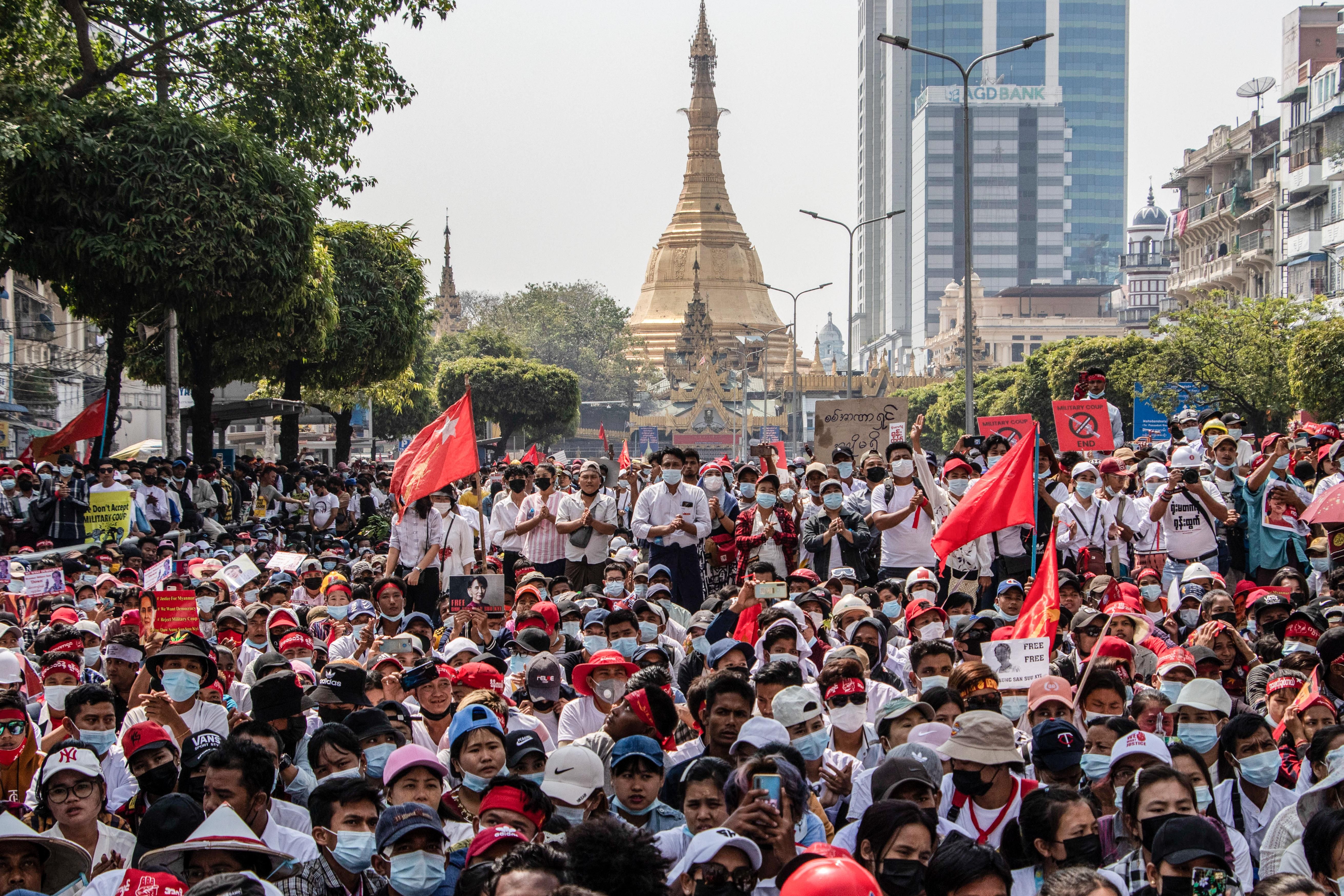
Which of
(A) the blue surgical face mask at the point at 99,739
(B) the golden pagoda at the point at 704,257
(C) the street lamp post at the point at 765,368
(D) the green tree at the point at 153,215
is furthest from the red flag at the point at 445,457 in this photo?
(B) the golden pagoda at the point at 704,257

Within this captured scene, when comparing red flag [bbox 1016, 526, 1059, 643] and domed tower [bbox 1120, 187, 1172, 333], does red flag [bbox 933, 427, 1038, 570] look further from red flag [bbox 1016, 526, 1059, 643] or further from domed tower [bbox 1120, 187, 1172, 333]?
domed tower [bbox 1120, 187, 1172, 333]

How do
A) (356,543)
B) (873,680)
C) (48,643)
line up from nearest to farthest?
(873,680), (48,643), (356,543)

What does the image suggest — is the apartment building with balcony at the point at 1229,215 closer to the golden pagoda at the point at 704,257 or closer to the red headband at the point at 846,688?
the golden pagoda at the point at 704,257

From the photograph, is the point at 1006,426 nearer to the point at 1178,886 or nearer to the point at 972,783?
the point at 972,783

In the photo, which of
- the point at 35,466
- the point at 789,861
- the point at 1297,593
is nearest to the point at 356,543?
the point at 35,466

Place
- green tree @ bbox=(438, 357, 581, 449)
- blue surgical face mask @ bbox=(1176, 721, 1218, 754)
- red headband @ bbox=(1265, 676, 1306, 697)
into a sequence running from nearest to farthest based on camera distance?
blue surgical face mask @ bbox=(1176, 721, 1218, 754) → red headband @ bbox=(1265, 676, 1306, 697) → green tree @ bbox=(438, 357, 581, 449)

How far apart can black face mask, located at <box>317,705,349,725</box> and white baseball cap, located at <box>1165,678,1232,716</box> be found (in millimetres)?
3615

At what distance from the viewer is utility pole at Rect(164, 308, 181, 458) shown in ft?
71.8

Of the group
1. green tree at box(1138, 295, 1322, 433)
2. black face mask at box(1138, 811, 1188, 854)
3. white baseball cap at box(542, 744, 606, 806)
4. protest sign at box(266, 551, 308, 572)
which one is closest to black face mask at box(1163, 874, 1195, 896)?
black face mask at box(1138, 811, 1188, 854)

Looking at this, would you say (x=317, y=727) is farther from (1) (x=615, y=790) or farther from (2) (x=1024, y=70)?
(2) (x=1024, y=70)

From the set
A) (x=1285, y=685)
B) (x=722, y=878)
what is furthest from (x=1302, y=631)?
(x=722, y=878)

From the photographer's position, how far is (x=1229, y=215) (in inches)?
2349

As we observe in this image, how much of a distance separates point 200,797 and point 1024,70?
143m

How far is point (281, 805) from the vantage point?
553 centimetres
